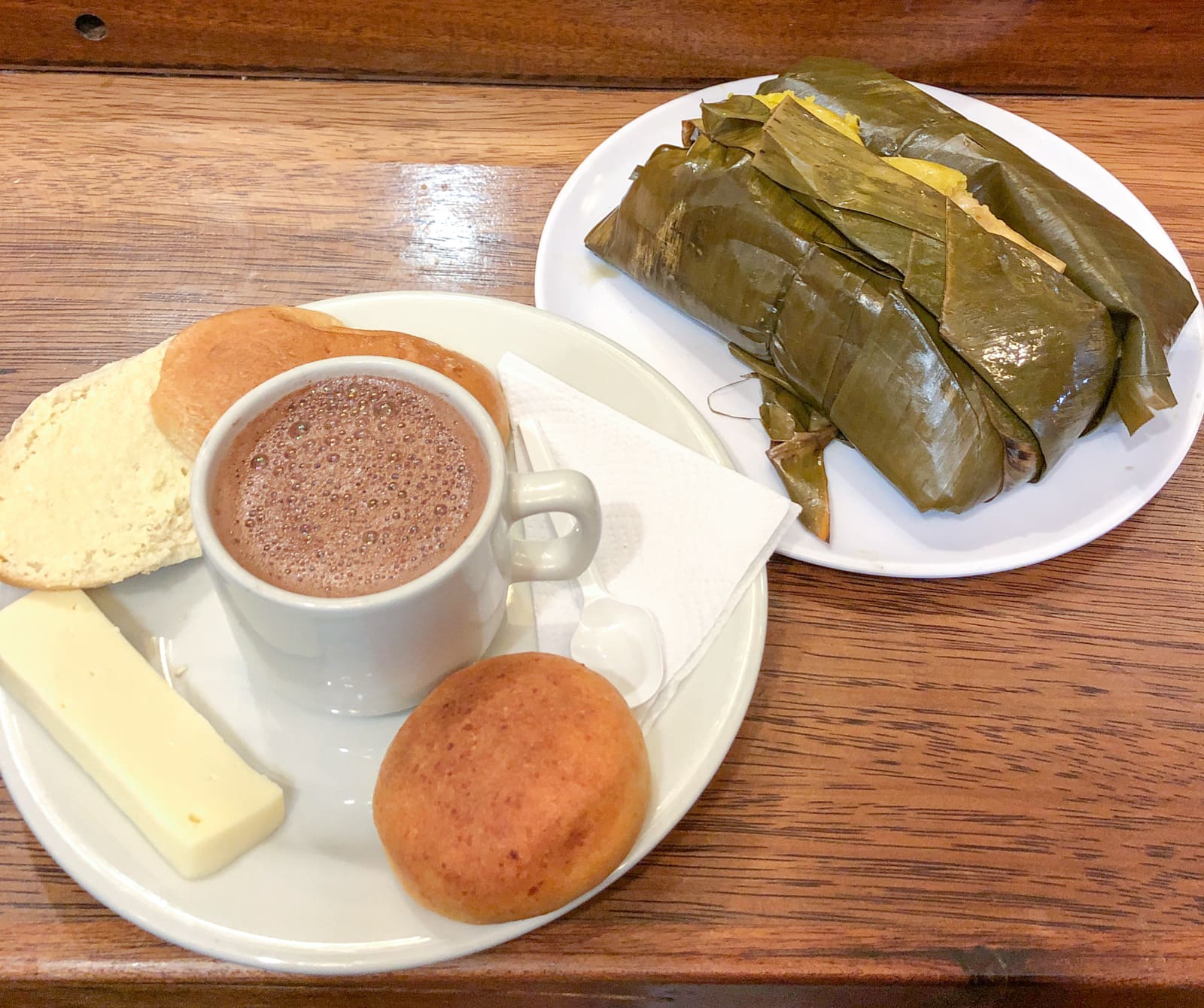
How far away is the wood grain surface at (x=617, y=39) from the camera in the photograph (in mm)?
1276

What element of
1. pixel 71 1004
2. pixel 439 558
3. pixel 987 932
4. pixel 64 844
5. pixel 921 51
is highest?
pixel 921 51

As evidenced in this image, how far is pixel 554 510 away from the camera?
0.64 meters

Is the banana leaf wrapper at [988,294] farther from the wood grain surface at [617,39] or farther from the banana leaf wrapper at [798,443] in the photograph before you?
the wood grain surface at [617,39]

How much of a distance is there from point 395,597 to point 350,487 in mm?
119

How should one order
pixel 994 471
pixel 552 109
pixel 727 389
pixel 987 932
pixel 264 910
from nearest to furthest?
pixel 264 910, pixel 987 932, pixel 994 471, pixel 727 389, pixel 552 109

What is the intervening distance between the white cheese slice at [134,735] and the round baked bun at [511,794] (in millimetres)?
105

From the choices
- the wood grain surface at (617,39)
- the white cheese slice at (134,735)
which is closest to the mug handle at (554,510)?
the white cheese slice at (134,735)

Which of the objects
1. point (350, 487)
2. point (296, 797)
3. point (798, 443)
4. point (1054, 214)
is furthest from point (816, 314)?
point (296, 797)

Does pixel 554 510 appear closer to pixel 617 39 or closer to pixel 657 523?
pixel 657 523

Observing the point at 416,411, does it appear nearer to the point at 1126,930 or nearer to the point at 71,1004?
the point at 71,1004

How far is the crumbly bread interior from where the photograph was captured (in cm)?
73

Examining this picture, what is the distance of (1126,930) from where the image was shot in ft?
2.41

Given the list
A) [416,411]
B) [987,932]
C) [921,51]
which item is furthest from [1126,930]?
[921,51]

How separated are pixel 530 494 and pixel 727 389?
1.67 ft
